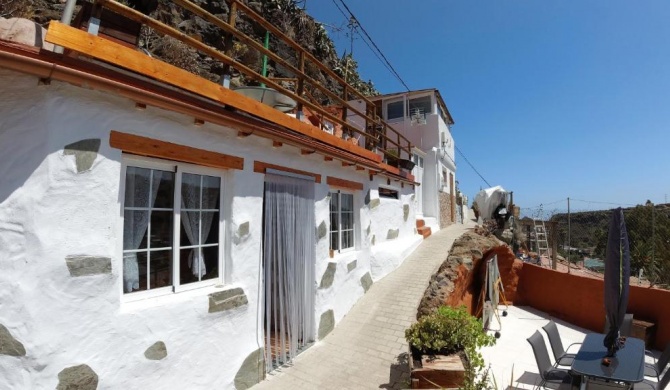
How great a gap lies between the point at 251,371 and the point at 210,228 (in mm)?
2093

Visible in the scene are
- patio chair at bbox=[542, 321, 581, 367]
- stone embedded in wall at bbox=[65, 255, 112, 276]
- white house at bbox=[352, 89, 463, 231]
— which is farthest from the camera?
white house at bbox=[352, 89, 463, 231]

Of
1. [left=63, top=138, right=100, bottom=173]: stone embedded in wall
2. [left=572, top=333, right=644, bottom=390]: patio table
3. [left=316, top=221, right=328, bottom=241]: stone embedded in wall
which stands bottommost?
[left=572, top=333, right=644, bottom=390]: patio table

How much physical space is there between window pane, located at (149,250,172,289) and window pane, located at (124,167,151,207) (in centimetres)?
58

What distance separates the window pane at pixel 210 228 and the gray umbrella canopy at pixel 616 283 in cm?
546

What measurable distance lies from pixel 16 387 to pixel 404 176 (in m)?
10.8

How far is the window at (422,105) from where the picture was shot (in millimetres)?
18375

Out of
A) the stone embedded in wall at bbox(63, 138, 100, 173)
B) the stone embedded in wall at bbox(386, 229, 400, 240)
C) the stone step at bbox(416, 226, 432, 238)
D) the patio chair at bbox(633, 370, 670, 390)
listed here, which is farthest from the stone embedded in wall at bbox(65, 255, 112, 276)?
the stone step at bbox(416, 226, 432, 238)

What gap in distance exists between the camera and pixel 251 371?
15.3 feet

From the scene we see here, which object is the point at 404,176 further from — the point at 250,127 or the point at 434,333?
the point at 250,127

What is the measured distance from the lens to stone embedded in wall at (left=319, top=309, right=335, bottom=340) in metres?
→ 6.29

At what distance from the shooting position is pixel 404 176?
1198 centimetres

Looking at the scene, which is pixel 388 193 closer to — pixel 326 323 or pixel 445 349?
pixel 326 323

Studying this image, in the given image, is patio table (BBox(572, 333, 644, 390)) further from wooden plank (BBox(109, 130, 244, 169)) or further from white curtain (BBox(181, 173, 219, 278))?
wooden plank (BBox(109, 130, 244, 169))

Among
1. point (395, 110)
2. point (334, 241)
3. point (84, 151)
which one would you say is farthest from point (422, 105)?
point (84, 151)
